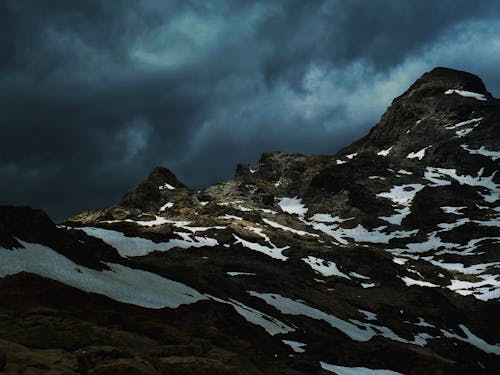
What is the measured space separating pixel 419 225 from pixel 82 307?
15539cm

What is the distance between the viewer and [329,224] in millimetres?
182375

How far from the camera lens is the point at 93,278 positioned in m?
39.2

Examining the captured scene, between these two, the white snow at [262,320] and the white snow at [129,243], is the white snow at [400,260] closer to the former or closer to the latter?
the white snow at [129,243]

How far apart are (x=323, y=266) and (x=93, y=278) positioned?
229 feet

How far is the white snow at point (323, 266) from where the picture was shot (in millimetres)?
99256

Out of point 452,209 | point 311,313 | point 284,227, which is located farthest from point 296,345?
point 452,209

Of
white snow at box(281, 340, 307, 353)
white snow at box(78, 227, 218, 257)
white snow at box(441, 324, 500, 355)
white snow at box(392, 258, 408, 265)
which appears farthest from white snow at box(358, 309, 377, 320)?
white snow at box(392, 258, 408, 265)

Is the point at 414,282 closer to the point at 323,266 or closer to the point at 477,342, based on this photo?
the point at 323,266

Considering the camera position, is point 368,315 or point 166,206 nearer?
point 368,315

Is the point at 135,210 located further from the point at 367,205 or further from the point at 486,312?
the point at 486,312

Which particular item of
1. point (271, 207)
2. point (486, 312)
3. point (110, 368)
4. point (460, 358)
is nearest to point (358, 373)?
point (110, 368)

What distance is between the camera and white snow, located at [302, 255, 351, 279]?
99.3 m

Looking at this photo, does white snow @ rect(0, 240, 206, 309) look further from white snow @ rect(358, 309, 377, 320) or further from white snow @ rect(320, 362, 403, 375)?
white snow @ rect(358, 309, 377, 320)

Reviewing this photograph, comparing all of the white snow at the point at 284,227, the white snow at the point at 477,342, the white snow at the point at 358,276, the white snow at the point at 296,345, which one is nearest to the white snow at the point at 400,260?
the white snow at the point at 284,227
